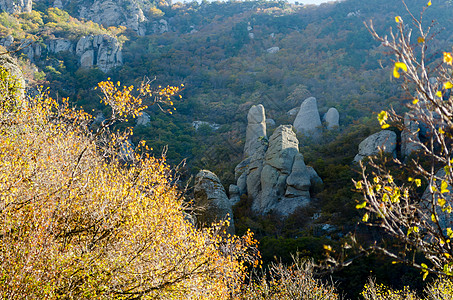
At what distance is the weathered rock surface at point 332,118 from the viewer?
34.2 m

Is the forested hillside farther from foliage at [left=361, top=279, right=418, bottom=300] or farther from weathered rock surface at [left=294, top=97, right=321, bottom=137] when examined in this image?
weathered rock surface at [left=294, top=97, right=321, bottom=137]

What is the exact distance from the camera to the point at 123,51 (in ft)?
163

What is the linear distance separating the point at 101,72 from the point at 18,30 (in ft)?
42.8

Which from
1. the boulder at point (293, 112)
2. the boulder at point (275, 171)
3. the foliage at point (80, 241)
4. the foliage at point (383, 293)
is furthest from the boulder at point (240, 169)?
the foliage at point (80, 241)

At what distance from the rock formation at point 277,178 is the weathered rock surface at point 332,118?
11.2 m

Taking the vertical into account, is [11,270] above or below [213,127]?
above

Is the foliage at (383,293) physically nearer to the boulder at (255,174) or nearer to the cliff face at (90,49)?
the boulder at (255,174)

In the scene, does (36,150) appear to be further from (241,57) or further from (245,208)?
(241,57)

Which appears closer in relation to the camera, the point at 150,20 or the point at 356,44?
the point at 356,44

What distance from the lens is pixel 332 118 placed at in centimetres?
3447

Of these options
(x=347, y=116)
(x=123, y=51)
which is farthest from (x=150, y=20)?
(x=347, y=116)

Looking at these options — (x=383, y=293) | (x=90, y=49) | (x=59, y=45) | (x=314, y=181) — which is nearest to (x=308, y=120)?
(x=314, y=181)

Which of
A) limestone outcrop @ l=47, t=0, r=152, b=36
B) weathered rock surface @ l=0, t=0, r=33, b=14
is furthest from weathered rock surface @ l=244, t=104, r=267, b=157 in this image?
limestone outcrop @ l=47, t=0, r=152, b=36

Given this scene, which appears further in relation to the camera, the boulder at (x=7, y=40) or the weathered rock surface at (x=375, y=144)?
the boulder at (x=7, y=40)
